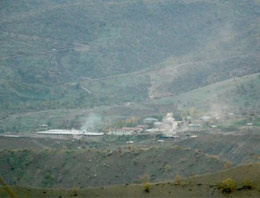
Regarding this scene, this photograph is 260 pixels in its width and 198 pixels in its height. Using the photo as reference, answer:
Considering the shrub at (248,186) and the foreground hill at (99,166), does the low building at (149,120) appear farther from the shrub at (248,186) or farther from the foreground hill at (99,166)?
the shrub at (248,186)

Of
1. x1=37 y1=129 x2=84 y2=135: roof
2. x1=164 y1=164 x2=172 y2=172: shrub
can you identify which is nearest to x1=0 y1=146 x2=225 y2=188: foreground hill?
x1=164 y1=164 x2=172 y2=172: shrub

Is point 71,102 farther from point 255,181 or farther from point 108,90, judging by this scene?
point 255,181

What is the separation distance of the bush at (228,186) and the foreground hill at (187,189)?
22 cm

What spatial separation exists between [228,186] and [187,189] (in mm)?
3777

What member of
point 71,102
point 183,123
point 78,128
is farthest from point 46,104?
point 183,123

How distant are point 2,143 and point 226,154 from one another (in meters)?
32.3

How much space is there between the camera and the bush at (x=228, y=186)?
54.8 meters

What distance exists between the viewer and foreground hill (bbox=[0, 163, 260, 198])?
55.2m

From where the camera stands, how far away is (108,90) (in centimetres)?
18262

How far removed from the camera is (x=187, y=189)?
57.2 metres

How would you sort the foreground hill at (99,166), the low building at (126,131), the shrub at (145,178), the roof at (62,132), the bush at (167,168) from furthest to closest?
the low building at (126,131), the roof at (62,132), the bush at (167,168), the foreground hill at (99,166), the shrub at (145,178)

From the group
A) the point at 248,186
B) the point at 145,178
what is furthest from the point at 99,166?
the point at 248,186

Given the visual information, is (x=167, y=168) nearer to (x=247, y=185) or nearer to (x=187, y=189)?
(x=187, y=189)

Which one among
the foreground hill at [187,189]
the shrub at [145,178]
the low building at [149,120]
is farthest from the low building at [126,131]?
the foreground hill at [187,189]
